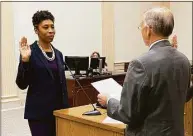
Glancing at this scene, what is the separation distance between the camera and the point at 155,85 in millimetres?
1383

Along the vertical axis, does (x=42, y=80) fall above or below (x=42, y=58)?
below

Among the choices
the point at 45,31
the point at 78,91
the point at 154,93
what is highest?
the point at 45,31

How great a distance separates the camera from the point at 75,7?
644 cm

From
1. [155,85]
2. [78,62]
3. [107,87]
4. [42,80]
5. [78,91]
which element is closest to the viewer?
[155,85]

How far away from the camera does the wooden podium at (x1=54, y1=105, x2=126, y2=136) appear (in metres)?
1.93

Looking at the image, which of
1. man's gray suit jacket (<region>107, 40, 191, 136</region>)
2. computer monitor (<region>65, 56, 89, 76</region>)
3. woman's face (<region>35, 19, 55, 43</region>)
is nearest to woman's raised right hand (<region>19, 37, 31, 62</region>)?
woman's face (<region>35, 19, 55, 43</region>)

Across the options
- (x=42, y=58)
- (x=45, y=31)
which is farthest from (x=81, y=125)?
(x=45, y=31)

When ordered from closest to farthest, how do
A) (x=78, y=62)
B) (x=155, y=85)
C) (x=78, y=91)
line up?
(x=155, y=85) < (x=78, y=91) < (x=78, y=62)

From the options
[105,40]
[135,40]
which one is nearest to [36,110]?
[105,40]

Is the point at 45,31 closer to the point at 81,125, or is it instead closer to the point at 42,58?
the point at 42,58

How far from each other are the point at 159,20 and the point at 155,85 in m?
0.28

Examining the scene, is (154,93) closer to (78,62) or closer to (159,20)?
(159,20)

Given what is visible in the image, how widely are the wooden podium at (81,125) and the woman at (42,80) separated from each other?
2.5 inches

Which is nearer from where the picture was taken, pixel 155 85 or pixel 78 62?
pixel 155 85
